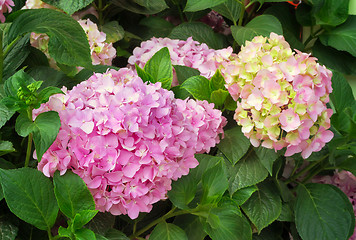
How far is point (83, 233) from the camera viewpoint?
0.72 m

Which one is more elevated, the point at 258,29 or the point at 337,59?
the point at 258,29

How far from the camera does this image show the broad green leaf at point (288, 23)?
127 centimetres

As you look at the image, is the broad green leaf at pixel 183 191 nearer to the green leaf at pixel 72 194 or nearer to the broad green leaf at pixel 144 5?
the green leaf at pixel 72 194

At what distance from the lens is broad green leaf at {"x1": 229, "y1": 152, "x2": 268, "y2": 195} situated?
89cm

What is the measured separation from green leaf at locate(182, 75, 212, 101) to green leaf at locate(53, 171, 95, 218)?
0.98 feet

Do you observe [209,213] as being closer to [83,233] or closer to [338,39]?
[83,233]

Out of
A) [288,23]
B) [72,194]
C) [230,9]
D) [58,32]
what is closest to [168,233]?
[72,194]

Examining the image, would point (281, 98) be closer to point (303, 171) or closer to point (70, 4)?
point (303, 171)

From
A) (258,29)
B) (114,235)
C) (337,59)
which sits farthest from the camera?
(337,59)

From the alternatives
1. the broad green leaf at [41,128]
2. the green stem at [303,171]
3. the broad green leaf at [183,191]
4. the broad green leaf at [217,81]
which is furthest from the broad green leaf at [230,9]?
the broad green leaf at [41,128]

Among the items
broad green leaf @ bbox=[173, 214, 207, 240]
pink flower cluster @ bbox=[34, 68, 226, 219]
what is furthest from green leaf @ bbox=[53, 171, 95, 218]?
broad green leaf @ bbox=[173, 214, 207, 240]

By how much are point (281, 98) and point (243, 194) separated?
0.20 m

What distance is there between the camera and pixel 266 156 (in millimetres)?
908

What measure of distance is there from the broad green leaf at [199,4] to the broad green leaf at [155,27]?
178mm
